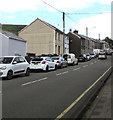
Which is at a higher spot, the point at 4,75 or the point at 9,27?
the point at 9,27

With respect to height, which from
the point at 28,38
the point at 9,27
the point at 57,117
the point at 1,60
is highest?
the point at 9,27

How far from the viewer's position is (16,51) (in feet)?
115

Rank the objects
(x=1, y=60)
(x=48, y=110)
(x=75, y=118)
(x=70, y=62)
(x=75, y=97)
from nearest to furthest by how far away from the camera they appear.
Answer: (x=75, y=118) → (x=48, y=110) → (x=75, y=97) → (x=1, y=60) → (x=70, y=62)

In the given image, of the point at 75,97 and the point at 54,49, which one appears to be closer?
the point at 75,97

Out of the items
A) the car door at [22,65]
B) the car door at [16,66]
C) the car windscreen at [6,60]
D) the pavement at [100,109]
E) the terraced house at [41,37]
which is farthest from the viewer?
the terraced house at [41,37]

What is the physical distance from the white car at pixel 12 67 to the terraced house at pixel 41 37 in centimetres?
3483

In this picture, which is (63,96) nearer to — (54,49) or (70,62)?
(70,62)

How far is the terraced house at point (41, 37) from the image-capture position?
172 feet

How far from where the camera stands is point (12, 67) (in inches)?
611

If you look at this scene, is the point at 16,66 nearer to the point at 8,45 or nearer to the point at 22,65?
the point at 22,65

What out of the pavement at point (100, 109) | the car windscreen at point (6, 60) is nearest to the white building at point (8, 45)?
the car windscreen at point (6, 60)

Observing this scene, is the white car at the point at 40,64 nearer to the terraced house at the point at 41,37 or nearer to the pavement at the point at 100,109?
the pavement at the point at 100,109

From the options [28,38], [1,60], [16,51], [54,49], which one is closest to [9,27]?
[28,38]

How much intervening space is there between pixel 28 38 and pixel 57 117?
162 ft
